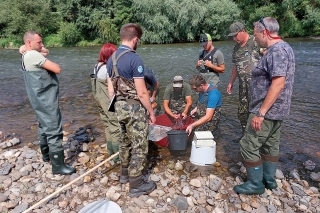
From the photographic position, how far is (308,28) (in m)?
30.1

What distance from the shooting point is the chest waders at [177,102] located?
5.38 meters

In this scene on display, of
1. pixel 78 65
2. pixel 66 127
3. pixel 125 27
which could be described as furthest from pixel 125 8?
pixel 125 27

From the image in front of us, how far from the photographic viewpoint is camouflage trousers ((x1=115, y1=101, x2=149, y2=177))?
129 inches

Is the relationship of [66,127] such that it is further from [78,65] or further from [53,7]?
[53,7]

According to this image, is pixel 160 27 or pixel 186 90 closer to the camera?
pixel 186 90

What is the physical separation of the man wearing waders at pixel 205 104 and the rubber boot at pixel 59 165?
1.89 m

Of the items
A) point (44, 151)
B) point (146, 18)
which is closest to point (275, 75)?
point (44, 151)

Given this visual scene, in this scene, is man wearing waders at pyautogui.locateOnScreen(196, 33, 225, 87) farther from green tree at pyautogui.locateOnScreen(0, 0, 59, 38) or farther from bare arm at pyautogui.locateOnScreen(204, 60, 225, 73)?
green tree at pyautogui.locateOnScreen(0, 0, 59, 38)

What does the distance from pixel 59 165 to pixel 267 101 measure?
2945 millimetres

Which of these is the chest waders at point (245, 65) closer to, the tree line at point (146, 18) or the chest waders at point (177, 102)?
the chest waders at point (177, 102)

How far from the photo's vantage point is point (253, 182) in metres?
3.49

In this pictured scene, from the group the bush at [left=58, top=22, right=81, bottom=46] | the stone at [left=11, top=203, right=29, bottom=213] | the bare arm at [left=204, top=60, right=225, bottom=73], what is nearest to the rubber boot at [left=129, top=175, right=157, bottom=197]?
the stone at [left=11, top=203, right=29, bottom=213]

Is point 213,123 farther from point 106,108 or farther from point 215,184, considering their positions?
point 106,108

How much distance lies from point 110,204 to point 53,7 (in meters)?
38.0
